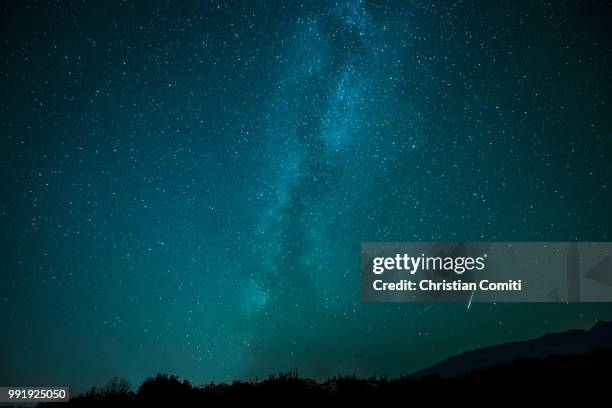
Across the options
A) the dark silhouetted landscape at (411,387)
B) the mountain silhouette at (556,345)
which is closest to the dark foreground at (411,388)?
the dark silhouetted landscape at (411,387)

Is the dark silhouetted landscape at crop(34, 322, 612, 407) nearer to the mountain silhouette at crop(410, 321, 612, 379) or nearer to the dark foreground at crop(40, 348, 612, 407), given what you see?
the dark foreground at crop(40, 348, 612, 407)

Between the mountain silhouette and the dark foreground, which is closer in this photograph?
the dark foreground

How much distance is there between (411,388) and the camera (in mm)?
11594

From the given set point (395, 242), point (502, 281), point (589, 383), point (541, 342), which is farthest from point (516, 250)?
point (541, 342)

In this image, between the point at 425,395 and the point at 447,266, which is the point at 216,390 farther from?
the point at 447,266

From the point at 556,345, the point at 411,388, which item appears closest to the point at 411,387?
the point at 411,388

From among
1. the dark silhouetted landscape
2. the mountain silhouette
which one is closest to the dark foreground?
the dark silhouetted landscape

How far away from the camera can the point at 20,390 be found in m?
12.0

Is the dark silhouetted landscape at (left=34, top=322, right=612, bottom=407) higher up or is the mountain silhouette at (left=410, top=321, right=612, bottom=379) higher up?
the dark silhouetted landscape at (left=34, top=322, right=612, bottom=407)

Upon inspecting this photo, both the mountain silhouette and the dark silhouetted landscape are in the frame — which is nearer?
the dark silhouetted landscape

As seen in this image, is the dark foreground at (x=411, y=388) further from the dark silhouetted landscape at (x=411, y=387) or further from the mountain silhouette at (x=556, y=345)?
the mountain silhouette at (x=556, y=345)

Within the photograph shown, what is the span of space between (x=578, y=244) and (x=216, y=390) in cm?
995

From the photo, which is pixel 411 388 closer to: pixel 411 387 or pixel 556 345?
pixel 411 387

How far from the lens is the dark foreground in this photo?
407 inches
